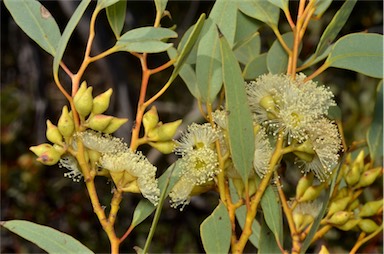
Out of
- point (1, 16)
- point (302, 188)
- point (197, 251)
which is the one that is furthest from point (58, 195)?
point (302, 188)

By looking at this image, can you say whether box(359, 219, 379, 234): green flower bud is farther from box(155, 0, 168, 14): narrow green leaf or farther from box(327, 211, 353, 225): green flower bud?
box(155, 0, 168, 14): narrow green leaf

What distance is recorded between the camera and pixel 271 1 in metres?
0.84

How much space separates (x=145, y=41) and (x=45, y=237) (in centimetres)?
23

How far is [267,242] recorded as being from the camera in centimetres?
85

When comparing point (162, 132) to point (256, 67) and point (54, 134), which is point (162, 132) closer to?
point (54, 134)

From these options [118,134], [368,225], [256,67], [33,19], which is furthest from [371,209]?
[118,134]

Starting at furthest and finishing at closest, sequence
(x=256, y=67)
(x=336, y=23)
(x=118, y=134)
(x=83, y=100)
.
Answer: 1. (x=118, y=134)
2. (x=256, y=67)
3. (x=336, y=23)
4. (x=83, y=100)

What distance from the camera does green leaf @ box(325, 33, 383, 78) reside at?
0.88 metres

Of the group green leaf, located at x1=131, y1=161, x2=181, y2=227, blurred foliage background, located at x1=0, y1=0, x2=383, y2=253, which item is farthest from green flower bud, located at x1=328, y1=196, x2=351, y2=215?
blurred foliage background, located at x1=0, y1=0, x2=383, y2=253

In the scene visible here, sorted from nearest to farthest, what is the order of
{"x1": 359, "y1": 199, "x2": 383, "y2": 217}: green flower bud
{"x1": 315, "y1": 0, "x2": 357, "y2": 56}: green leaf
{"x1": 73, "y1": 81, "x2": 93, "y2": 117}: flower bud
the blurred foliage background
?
{"x1": 73, "y1": 81, "x2": 93, "y2": 117}: flower bud
{"x1": 315, "y1": 0, "x2": 357, "y2": 56}: green leaf
{"x1": 359, "y1": 199, "x2": 383, "y2": 217}: green flower bud
the blurred foliage background

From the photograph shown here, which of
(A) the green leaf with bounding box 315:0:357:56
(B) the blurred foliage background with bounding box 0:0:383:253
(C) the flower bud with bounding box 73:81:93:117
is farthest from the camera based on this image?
(B) the blurred foliage background with bounding box 0:0:383:253

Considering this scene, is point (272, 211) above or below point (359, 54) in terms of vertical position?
below

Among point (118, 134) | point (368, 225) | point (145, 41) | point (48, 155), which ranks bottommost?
point (118, 134)

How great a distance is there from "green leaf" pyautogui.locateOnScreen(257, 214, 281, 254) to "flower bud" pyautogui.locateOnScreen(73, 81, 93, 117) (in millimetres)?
254
